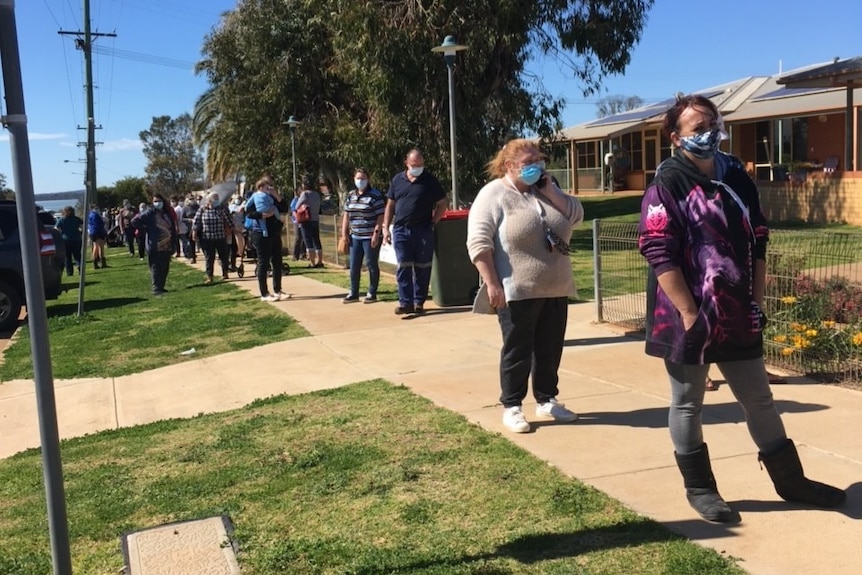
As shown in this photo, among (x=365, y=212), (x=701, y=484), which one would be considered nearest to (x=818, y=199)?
(x=365, y=212)

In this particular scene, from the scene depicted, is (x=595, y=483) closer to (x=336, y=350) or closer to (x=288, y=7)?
(x=336, y=350)

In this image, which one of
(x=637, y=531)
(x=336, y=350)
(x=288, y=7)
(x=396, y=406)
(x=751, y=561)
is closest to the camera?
(x=751, y=561)

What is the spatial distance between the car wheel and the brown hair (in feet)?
35.3

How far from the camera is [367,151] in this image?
19672 mm

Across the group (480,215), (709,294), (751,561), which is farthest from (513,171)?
(751,561)

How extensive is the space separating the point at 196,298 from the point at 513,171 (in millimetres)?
9119

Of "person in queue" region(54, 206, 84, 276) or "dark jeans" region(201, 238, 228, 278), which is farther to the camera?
"person in queue" region(54, 206, 84, 276)

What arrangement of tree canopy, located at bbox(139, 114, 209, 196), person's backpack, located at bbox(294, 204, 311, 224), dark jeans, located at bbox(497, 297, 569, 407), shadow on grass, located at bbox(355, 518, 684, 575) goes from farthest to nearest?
tree canopy, located at bbox(139, 114, 209, 196)
person's backpack, located at bbox(294, 204, 311, 224)
dark jeans, located at bbox(497, 297, 569, 407)
shadow on grass, located at bbox(355, 518, 684, 575)

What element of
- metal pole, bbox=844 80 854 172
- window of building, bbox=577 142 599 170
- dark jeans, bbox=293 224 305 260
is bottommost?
dark jeans, bbox=293 224 305 260

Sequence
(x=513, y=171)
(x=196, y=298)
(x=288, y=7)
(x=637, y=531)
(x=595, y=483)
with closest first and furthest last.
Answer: (x=637, y=531) < (x=595, y=483) < (x=513, y=171) < (x=196, y=298) < (x=288, y=7)

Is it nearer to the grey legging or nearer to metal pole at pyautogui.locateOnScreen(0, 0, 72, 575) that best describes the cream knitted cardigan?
the grey legging

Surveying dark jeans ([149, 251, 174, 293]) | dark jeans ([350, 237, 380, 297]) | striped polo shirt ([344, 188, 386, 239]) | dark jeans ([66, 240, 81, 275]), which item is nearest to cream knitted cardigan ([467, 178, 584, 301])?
dark jeans ([350, 237, 380, 297])

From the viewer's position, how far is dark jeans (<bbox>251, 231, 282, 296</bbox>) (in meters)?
10.9

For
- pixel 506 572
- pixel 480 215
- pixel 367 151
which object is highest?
pixel 367 151
